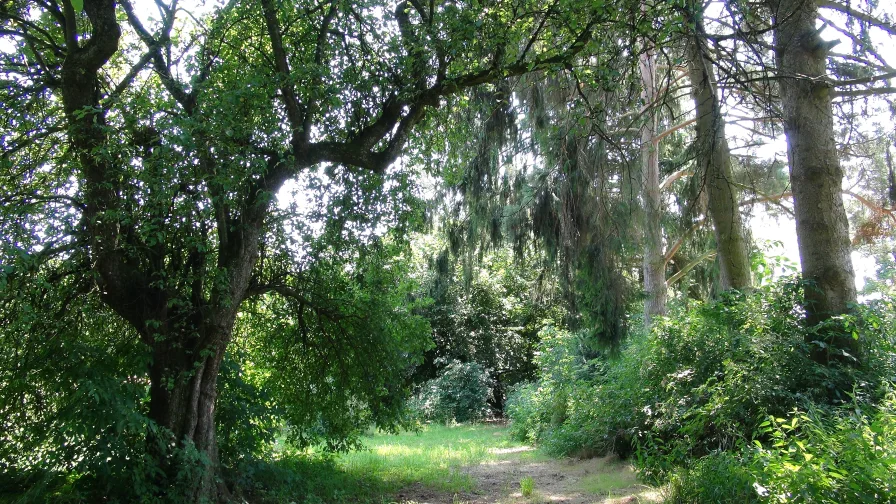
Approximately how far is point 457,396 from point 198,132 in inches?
655

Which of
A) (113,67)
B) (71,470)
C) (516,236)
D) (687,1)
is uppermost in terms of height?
(113,67)

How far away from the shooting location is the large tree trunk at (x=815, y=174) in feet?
23.3

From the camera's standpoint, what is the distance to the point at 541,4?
6.75 meters

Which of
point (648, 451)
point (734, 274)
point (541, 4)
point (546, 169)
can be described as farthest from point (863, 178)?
point (541, 4)

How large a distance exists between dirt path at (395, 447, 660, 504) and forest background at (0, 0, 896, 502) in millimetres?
520

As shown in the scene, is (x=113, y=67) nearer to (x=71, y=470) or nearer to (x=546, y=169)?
(x=71, y=470)

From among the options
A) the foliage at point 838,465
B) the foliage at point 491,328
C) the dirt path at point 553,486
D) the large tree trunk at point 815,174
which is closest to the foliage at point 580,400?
the dirt path at point 553,486

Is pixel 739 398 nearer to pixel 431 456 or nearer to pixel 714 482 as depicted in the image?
pixel 714 482

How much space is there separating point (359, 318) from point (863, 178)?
10888 millimetres

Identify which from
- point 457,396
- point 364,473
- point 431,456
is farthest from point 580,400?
point 457,396

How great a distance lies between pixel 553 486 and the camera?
895 centimetres

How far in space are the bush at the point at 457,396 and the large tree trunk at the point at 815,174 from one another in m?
→ 14.7

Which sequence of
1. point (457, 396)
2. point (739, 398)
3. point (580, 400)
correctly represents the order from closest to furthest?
1. point (739, 398)
2. point (580, 400)
3. point (457, 396)

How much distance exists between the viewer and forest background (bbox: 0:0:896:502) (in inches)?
221
